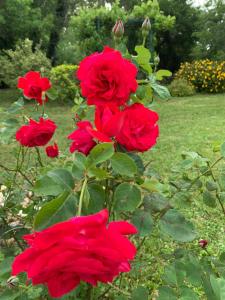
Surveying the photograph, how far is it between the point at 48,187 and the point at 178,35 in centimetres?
1563

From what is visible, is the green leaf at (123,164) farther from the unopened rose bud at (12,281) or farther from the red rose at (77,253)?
the unopened rose bud at (12,281)

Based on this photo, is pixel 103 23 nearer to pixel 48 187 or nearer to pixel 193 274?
pixel 193 274

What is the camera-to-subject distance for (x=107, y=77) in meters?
0.88

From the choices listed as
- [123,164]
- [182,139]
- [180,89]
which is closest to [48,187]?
[123,164]

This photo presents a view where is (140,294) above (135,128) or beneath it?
beneath

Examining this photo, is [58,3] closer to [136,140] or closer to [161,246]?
[161,246]

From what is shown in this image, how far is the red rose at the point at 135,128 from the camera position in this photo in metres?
0.82

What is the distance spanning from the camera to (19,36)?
603 inches

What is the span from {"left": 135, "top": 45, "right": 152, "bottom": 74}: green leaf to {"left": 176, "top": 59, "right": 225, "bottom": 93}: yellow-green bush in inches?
483

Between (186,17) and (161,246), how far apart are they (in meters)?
13.8

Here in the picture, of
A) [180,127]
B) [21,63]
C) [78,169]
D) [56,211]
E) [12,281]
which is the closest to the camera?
[56,211]

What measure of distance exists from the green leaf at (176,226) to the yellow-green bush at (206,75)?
12.5 m

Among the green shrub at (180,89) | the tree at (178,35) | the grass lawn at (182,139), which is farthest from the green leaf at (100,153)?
the tree at (178,35)

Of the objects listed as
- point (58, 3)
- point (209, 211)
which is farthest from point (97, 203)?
point (58, 3)
